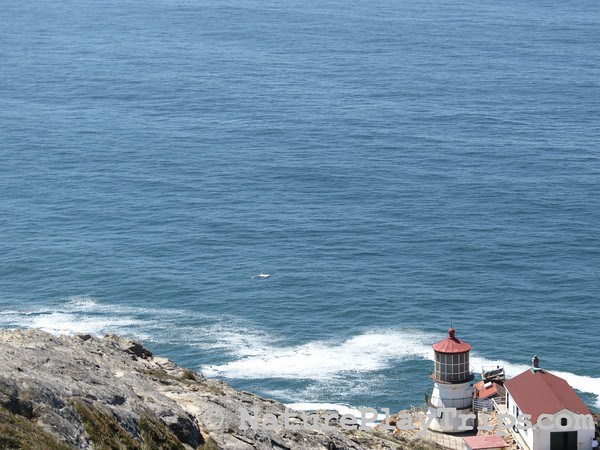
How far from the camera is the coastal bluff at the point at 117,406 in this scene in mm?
30094

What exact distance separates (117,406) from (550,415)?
2343cm

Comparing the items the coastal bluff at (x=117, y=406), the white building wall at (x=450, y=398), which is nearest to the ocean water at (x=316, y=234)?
the white building wall at (x=450, y=398)

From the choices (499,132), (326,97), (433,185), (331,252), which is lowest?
(331,252)

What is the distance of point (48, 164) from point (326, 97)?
57.0 metres

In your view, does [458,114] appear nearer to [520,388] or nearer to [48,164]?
[48,164]

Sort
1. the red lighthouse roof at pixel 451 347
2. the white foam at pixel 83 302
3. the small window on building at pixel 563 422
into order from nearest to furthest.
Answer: the small window on building at pixel 563 422, the red lighthouse roof at pixel 451 347, the white foam at pixel 83 302

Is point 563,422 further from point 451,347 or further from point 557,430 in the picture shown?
point 451,347

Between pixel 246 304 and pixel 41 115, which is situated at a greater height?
pixel 41 115

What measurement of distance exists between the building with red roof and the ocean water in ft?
93.1

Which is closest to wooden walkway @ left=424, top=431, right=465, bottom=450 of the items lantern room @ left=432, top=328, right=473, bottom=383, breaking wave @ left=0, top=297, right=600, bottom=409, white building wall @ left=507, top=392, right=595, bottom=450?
lantern room @ left=432, top=328, right=473, bottom=383

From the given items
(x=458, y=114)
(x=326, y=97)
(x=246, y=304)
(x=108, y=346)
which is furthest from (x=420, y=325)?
(x=326, y=97)

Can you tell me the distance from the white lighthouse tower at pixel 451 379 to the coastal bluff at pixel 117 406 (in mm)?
8782

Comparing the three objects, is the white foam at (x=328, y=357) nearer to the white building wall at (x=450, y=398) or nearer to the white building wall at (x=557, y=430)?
the white building wall at (x=450, y=398)

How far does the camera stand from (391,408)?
261 feet
